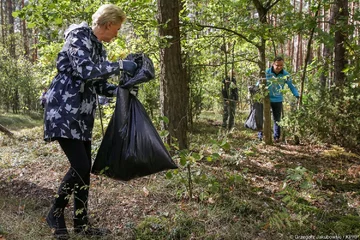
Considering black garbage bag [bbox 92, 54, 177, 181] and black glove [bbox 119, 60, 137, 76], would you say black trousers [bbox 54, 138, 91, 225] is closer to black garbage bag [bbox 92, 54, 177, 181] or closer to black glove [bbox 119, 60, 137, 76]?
black garbage bag [bbox 92, 54, 177, 181]

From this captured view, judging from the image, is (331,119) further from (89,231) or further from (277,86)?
(89,231)

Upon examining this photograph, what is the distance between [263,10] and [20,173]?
4622 millimetres

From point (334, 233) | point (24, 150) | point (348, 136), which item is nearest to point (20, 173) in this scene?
point (24, 150)

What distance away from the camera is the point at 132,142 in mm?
2639

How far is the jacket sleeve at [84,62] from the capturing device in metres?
2.40

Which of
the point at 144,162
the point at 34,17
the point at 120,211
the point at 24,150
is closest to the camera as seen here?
the point at 144,162

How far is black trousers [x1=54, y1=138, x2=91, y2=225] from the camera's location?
2.59 meters

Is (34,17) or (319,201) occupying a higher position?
(34,17)

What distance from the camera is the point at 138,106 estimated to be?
9.08ft

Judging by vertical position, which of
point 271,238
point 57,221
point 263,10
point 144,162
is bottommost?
point 271,238

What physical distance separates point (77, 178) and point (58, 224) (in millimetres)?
403

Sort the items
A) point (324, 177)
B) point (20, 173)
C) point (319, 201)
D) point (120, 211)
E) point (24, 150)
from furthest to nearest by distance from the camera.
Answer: point (24, 150), point (20, 173), point (324, 177), point (319, 201), point (120, 211)

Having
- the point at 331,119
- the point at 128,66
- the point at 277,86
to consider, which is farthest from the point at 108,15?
the point at 331,119

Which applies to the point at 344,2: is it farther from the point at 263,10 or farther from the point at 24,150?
the point at 24,150
